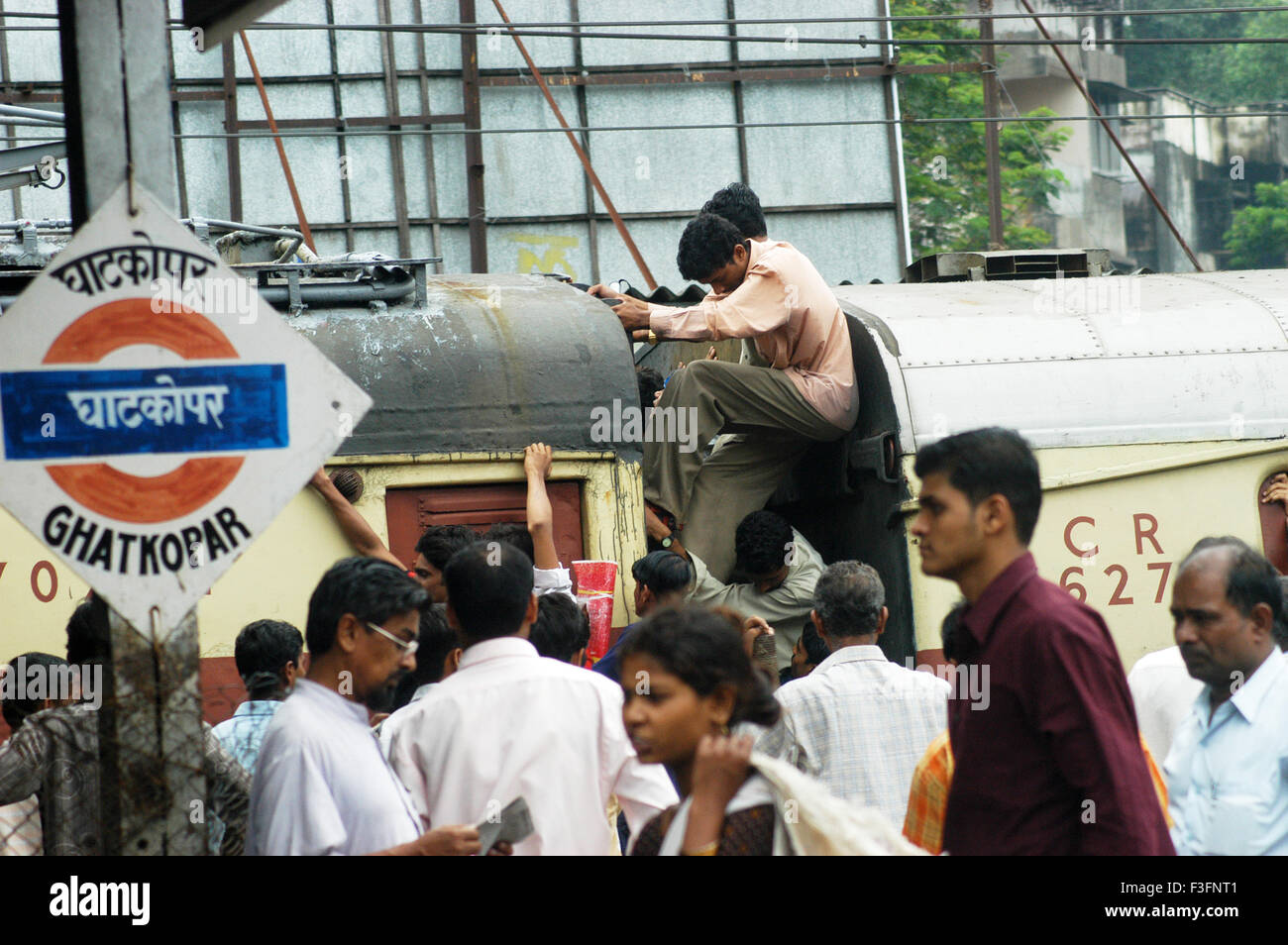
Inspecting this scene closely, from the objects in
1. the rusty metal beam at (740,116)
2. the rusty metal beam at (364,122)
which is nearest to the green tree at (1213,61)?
the rusty metal beam at (740,116)

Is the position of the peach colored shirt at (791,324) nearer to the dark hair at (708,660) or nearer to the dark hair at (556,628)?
the dark hair at (556,628)

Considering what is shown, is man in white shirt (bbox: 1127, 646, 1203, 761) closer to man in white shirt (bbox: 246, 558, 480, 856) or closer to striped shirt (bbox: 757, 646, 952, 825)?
striped shirt (bbox: 757, 646, 952, 825)

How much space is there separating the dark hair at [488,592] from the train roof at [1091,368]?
2.87 meters

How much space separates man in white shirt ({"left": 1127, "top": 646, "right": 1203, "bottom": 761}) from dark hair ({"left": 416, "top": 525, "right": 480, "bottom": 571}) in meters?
2.47

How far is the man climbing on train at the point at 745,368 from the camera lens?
6898 millimetres

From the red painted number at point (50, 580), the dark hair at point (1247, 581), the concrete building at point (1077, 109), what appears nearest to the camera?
the dark hair at point (1247, 581)

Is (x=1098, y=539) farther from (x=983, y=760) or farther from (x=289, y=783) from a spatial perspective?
(x=289, y=783)

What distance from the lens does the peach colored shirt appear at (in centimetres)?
688

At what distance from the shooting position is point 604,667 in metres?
5.70

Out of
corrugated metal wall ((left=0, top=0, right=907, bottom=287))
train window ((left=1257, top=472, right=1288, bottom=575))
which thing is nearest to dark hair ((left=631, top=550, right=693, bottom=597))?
train window ((left=1257, top=472, right=1288, bottom=575))

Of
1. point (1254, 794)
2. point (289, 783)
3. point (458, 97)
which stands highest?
point (458, 97)
